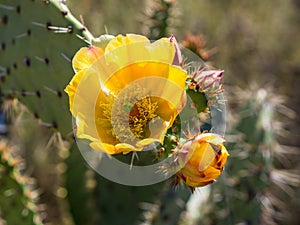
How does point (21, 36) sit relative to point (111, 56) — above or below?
below

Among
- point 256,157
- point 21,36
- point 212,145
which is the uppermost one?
point 212,145

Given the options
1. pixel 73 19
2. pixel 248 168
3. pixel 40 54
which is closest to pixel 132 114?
pixel 73 19

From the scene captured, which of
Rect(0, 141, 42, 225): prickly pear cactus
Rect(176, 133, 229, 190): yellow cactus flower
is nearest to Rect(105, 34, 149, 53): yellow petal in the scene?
Rect(176, 133, 229, 190): yellow cactus flower

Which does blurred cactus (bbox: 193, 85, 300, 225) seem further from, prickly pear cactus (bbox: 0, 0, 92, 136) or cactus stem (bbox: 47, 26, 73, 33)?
cactus stem (bbox: 47, 26, 73, 33)

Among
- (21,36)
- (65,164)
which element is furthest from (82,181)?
(21,36)

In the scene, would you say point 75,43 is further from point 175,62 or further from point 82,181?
point 82,181

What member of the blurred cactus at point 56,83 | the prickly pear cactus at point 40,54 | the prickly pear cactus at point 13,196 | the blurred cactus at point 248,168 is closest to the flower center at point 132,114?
the blurred cactus at point 56,83
